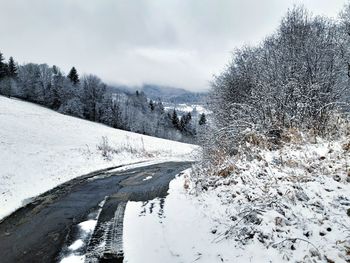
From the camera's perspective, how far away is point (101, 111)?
239 ft

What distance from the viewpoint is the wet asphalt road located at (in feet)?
19.9

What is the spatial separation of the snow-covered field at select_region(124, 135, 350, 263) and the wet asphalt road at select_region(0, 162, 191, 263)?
1.62 metres

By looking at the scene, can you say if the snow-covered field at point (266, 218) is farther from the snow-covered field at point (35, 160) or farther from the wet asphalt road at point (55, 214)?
the snow-covered field at point (35, 160)

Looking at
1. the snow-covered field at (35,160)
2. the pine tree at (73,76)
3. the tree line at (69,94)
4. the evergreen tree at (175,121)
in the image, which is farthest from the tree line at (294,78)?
the evergreen tree at (175,121)

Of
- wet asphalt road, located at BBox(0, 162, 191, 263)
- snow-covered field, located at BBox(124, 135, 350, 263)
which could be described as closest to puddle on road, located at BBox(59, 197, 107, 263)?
wet asphalt road, located at BBox(0, 162, 191, 263)

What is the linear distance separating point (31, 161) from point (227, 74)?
1438 cm

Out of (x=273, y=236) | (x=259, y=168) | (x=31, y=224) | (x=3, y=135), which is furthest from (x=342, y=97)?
(x=3, y=135)

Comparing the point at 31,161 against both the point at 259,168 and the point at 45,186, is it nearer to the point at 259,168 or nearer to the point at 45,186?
the point at 45,186

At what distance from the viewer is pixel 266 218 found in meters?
4.84

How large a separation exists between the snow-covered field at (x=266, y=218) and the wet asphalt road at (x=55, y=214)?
162 cm

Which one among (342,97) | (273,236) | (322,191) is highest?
(342,97)

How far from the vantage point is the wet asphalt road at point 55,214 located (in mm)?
6070

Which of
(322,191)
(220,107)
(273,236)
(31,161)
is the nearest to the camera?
(273,236)

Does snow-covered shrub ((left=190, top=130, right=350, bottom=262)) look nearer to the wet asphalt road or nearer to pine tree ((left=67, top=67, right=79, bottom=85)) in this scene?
the wet asphalt road
